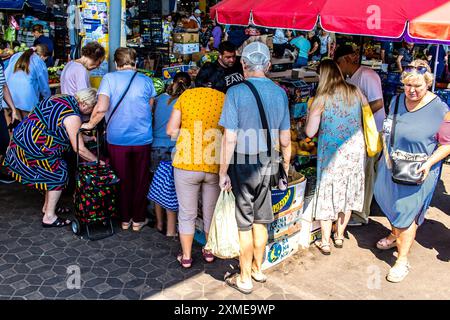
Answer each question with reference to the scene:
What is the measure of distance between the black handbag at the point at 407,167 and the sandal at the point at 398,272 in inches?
31.5

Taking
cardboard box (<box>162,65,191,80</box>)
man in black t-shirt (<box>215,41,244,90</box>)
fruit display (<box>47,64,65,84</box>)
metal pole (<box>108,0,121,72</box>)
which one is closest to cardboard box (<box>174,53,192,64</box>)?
cardboard box (<box>162,65,191,80</box>)

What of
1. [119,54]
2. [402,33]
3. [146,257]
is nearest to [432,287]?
[402,33]

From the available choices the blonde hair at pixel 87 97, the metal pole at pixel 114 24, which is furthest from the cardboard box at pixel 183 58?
the blonde hair at pixel 87 97

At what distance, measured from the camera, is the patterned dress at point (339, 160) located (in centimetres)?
423

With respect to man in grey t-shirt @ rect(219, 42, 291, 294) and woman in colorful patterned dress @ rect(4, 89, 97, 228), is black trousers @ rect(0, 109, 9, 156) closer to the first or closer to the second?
woman in colorful patterned dress @ rect(4, 89, 97, 228)

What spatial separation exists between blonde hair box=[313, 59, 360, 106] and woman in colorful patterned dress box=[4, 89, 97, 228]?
Result: 2.17 metres

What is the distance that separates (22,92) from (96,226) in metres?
2.45

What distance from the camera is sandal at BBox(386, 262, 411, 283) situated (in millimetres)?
4098

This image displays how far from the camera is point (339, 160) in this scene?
4.32 metres

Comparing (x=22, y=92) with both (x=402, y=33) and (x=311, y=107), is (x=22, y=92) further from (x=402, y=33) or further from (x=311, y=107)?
(x=402, y=33)

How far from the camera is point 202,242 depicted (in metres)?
4.54

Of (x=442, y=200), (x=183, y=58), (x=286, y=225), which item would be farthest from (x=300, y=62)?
(x=286, y=225)

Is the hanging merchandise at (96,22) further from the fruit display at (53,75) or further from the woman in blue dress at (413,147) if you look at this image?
the woman in blue dress at (413,147)

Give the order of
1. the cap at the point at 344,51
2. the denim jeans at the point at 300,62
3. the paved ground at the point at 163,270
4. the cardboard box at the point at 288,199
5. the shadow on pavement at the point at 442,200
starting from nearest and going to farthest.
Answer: the paved ground at the point at 163,270, the cardboard box at the point at 288,199, the cap at the point at 344,51, the shadow on pavement at the point at 442,200, the denim jeans at the point at 300,62
